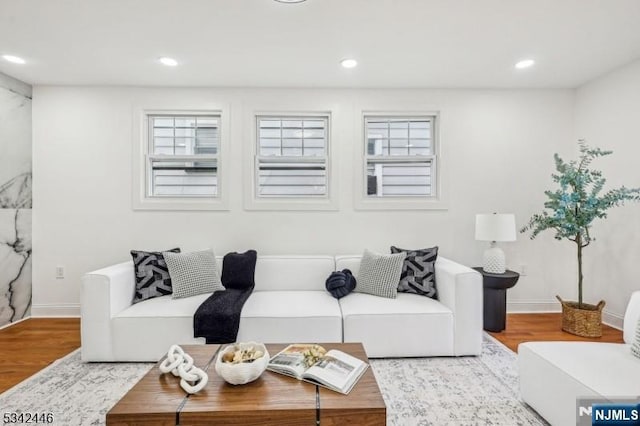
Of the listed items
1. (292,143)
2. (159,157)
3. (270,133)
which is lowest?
(159,157)

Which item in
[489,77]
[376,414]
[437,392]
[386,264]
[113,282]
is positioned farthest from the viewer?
[489,77]

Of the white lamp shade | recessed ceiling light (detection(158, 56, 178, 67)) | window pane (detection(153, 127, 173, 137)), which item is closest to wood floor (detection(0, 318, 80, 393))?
window pane (detection(153, 127, 173, 137))

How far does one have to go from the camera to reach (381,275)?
2992mm

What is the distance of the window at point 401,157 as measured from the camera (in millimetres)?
3809

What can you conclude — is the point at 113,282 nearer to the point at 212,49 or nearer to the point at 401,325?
the point at 212,49

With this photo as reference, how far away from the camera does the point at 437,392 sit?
2.17 metres

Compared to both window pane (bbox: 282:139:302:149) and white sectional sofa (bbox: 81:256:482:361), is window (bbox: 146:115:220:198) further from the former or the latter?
white sectional sofa (bbox: 81:256:482:361)

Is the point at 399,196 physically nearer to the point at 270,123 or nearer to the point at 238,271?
the point at 270,123

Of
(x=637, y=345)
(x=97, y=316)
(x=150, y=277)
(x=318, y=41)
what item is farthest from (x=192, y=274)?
(x=637, y=345)

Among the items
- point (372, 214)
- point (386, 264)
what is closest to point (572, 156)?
point (372, 214)

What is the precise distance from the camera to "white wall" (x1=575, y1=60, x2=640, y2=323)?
10.2ft

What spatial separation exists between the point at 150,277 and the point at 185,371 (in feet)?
5.26

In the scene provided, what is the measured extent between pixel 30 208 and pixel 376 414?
13.2 ft

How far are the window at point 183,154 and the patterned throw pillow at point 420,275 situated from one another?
2.20 m
